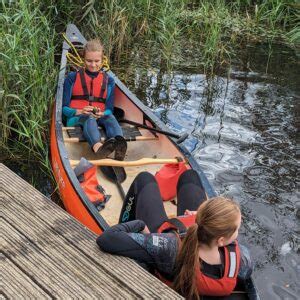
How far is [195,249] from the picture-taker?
2730mm

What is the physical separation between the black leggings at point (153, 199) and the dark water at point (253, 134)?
3.16 feet

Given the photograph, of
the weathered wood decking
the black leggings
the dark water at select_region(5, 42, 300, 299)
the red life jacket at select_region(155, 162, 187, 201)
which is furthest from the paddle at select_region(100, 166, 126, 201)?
the weathered wood decking

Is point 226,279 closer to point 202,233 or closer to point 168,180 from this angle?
point 202,233

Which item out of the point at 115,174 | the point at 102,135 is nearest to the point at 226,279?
the point at 115,174

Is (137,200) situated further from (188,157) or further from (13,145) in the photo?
(13,145)

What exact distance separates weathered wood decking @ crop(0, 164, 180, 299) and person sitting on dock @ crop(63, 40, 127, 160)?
205 cm

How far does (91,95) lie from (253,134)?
2148mm

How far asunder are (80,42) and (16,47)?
1.67 metres

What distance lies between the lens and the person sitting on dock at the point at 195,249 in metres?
2.71

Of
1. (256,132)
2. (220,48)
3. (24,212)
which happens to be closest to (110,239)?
(24,212)

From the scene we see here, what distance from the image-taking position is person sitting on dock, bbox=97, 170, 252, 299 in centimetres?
271

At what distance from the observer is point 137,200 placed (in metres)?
3.62

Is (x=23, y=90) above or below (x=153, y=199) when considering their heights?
above

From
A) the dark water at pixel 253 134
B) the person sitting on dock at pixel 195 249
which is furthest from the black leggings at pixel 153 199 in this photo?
the dark water at pixel 253 134
